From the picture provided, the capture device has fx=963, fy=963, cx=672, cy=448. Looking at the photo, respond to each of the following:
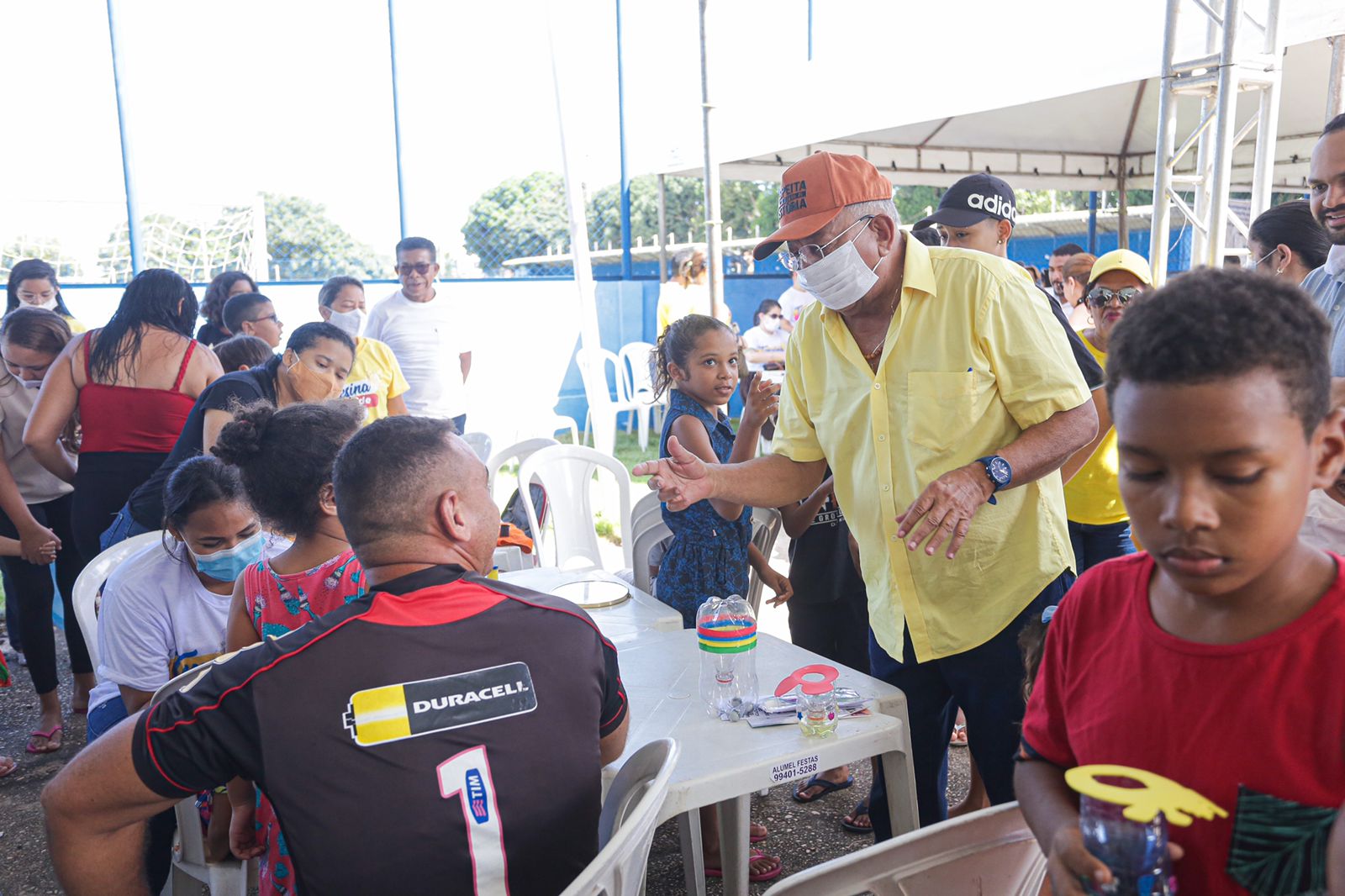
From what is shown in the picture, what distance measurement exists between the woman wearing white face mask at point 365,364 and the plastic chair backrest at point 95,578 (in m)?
1.34

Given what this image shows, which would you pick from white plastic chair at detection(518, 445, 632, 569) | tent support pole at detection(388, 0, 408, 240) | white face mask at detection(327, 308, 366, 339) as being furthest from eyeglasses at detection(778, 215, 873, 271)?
tent support pole at detection(388, 0, 408, 240)

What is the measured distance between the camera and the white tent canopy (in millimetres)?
6699

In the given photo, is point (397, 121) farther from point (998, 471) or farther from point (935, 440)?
point (998, 471)

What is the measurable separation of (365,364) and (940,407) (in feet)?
12.4

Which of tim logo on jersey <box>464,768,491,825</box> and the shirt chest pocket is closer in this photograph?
tim logo on jersey <box>464,768,491,825</box>

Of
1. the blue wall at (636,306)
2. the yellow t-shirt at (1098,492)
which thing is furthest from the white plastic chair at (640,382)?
the yellow t-shirt at (1098,492)

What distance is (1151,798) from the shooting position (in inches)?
38.5

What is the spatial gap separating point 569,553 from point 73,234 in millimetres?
10282

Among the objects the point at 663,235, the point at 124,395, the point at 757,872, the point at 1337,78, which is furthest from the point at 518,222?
the point at 757,872

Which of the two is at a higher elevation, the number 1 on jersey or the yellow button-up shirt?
the yellow button-up shirt

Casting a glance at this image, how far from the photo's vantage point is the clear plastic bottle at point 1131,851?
3.22ft

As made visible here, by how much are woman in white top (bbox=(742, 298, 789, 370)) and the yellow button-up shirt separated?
824 cm

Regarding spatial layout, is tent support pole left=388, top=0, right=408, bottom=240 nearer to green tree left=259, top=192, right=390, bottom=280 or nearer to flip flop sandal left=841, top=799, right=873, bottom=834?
flip flop sandal left=841, top=799, right=873, bottom=834

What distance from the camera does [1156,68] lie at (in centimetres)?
638
